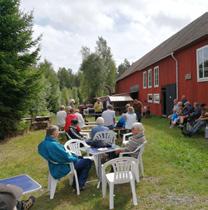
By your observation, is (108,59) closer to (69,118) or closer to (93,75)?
(93,75)

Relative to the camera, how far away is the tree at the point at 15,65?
1209cm

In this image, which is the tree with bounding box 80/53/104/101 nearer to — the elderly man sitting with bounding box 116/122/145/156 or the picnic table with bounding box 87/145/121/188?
the picnic table with bounding box 87/145/121/188

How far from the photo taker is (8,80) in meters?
11.8

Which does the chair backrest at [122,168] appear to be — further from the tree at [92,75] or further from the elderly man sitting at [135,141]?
the tree at [92,75]

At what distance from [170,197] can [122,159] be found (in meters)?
1.17

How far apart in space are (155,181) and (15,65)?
9.23 metres

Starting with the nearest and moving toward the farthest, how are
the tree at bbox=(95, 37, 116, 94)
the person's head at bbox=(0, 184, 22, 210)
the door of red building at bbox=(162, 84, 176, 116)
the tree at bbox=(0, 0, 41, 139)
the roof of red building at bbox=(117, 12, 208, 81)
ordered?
the person's head at bbox=(0, 184, 22, 210) → the tree at bbox=(0, 0, 41, 139) → the roof of red building at bbox=(117, 12, 208, 81) → the door of red building at bbox=(162, 84, 176, 116) → the tree at bbox=(95, 37, 116, 94)

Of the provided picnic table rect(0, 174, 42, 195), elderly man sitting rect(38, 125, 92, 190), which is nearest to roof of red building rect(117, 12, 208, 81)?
elderly man sitting rect(38, 125, 92, 190)

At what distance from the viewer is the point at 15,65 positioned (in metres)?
12.4

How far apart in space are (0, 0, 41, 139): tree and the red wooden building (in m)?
8.32

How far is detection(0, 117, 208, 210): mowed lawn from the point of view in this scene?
4724 mm

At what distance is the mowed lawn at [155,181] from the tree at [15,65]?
354 centimetres

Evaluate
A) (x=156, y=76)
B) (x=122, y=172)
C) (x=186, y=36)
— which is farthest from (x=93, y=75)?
(x=122, y=172)

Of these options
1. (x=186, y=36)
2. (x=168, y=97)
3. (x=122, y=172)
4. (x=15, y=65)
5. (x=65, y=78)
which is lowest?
(x=122, y=172)
